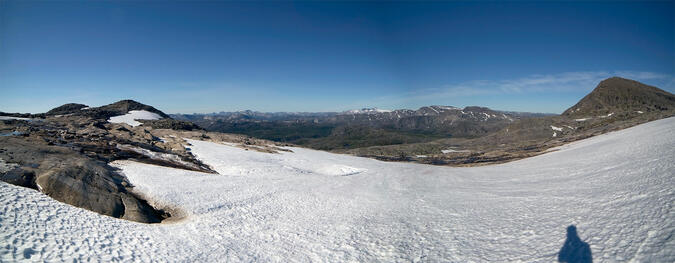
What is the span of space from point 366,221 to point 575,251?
948 centimetres

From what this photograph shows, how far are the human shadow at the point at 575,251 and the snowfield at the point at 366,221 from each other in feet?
0.68

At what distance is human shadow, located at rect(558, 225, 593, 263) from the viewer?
7.98 m

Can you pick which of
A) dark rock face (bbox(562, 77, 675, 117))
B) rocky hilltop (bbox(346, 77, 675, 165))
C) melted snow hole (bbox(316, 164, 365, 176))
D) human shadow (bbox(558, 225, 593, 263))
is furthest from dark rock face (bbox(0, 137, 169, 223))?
dark rock face (bbox(562, 77, 675, 117))

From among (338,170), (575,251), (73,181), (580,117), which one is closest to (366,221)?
(575,251)

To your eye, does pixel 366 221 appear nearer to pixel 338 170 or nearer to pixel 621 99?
pixel 338 170

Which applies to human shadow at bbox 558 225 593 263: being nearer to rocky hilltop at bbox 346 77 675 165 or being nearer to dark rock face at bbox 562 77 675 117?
rocky hilltop at bbox 346 77 675 165

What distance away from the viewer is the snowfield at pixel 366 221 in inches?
344

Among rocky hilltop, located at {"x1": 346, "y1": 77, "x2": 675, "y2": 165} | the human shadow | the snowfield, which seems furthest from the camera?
rocky hilltop, located at {"x1": 346, "y1": 77, "x2": 675, "y2": 165}

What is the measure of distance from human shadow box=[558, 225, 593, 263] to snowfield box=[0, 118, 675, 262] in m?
0.21

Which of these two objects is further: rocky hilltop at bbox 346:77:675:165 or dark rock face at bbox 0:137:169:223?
rocky hilltop at bbox 346:77:675:165

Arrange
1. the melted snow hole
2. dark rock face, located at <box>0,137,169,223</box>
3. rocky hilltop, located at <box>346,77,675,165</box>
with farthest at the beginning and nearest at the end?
1. rocky hilltop, located at <box>346,77,675,165</box>
2. the melted snow hole
3. dark rock face, located at <box>0,137,169,223</box>

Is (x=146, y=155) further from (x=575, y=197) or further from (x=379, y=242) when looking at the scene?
(x=575, y=197)

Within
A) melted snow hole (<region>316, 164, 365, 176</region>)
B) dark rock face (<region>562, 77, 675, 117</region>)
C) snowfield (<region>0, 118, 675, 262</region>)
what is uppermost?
dark rock face (<region>562, 77, 675, 117</region>)

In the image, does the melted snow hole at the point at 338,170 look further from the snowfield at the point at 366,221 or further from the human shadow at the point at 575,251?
the human shadow at the point at 575,251
